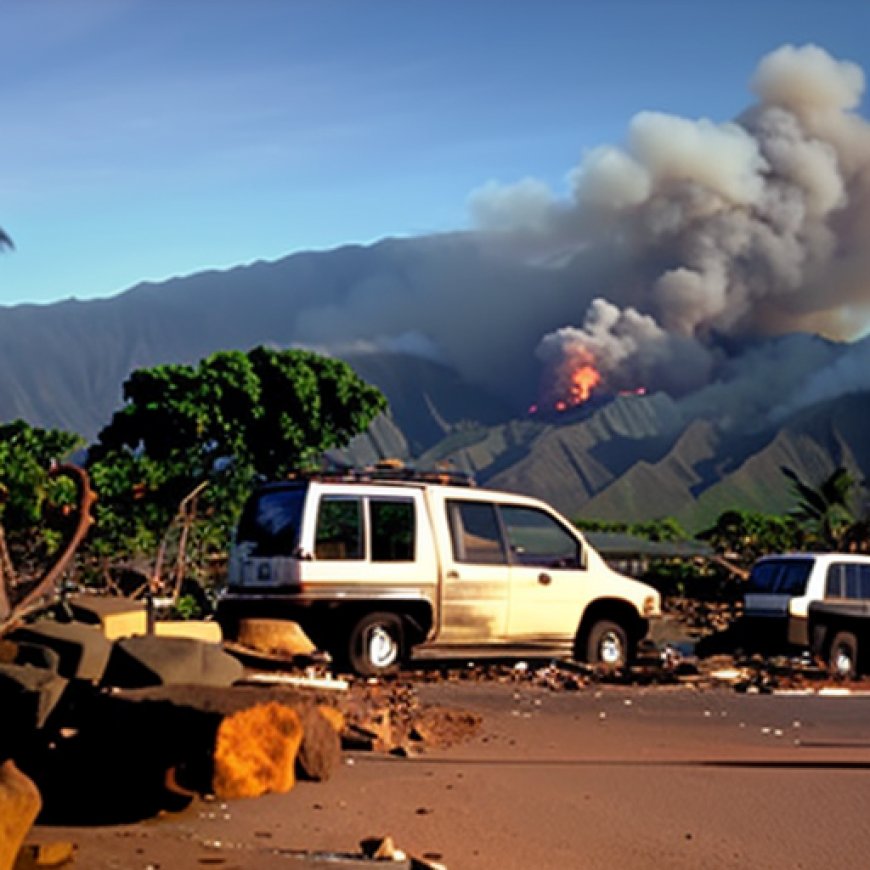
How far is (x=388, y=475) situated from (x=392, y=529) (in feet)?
2.41

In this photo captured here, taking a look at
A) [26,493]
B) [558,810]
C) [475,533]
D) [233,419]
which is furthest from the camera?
[233,419]

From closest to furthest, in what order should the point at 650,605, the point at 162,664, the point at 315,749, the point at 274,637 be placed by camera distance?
1. the point at 315,749
2. the point at 162,664
3. the point at 274,637
4. the point at 650,605

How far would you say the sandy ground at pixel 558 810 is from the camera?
7.85 m

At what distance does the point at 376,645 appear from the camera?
16734mm

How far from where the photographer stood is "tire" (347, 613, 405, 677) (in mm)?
16578

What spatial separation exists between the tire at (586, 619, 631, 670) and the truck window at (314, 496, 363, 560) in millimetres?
2950

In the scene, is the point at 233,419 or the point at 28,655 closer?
the point at 28,655

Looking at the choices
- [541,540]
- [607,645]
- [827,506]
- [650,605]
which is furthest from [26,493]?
[827,506]

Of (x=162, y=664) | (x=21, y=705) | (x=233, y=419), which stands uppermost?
(x=233, y=419)

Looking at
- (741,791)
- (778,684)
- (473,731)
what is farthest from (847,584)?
(741,791)

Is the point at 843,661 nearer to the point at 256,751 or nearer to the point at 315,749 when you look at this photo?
the point at 315,749

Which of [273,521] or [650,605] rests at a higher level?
[273,521]

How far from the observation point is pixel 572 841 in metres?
8.23

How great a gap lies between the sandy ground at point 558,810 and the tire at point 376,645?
366cm
